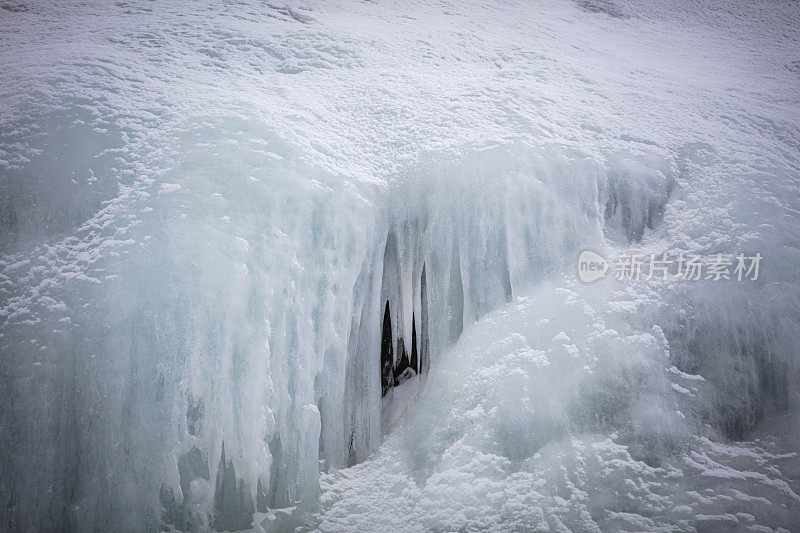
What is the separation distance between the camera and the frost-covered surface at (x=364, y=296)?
85.2 inches

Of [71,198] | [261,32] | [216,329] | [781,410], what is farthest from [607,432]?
[261,32]

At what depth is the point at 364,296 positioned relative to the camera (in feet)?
8.77

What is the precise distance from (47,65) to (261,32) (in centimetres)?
130

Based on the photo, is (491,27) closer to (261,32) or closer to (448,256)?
(261,32)

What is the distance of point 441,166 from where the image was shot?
9.06ft
